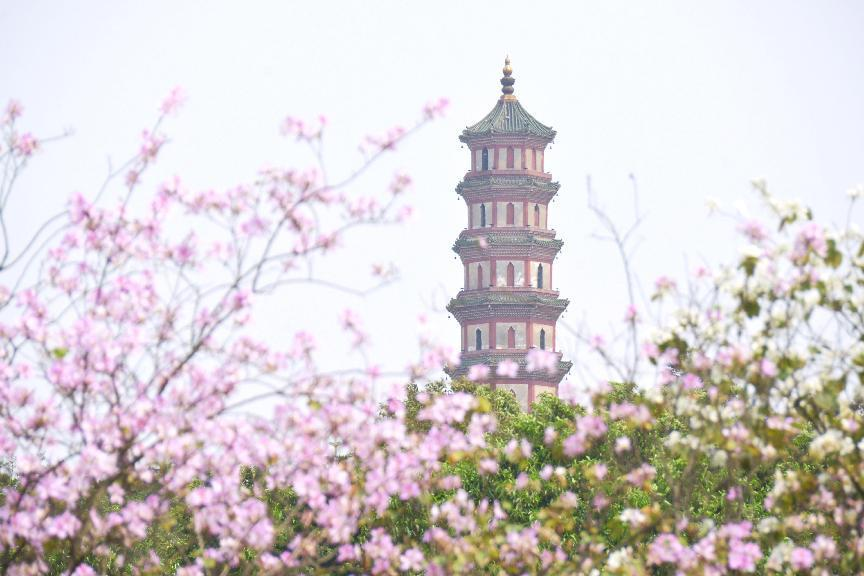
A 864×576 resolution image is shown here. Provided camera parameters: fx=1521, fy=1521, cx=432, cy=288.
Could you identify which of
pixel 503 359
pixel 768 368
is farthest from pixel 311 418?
pixel 503 359

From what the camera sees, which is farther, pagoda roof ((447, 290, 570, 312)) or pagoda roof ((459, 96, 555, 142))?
pagoda roof ((459, 96, 555, 142))

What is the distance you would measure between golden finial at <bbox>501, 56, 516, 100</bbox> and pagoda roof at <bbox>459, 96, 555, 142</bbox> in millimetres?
138

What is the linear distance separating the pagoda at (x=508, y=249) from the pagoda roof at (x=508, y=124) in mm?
50

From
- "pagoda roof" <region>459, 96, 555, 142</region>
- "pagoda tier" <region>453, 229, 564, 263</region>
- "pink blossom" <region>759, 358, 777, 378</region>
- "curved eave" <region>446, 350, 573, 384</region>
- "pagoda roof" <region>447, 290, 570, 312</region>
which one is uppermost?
"pagoda roof" <region>459, 96, 555, 142</region>

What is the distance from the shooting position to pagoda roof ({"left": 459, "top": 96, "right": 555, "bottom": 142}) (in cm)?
7631

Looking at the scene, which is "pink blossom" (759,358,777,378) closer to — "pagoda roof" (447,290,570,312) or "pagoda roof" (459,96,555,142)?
"pagoda roof" (447,290,570,312)

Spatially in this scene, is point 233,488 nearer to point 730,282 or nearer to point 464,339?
point 730,282

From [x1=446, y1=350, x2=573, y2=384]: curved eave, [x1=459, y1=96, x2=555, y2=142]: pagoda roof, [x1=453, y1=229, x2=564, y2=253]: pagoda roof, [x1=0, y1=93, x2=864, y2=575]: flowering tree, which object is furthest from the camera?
[x1=459, y1=96, x2=555, y2=142]: pagoda roof

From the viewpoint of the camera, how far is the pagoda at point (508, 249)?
73562 millimetres

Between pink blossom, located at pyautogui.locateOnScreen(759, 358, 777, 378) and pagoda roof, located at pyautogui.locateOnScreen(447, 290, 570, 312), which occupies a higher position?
pagoda roof, located at pyautogui.locateOnScreen(447, 290, 570, 312)

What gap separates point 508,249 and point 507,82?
9160 mm

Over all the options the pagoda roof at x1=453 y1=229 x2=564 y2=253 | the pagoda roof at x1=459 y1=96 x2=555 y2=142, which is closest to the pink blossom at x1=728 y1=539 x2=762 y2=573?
the pagoda roof at x1=453 y1=229 x2=564 y2=253

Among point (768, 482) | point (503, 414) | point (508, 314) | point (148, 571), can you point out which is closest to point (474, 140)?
point (508, 314)

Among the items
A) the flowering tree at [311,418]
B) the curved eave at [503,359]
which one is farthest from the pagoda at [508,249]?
the flowering tree at [311,418]
